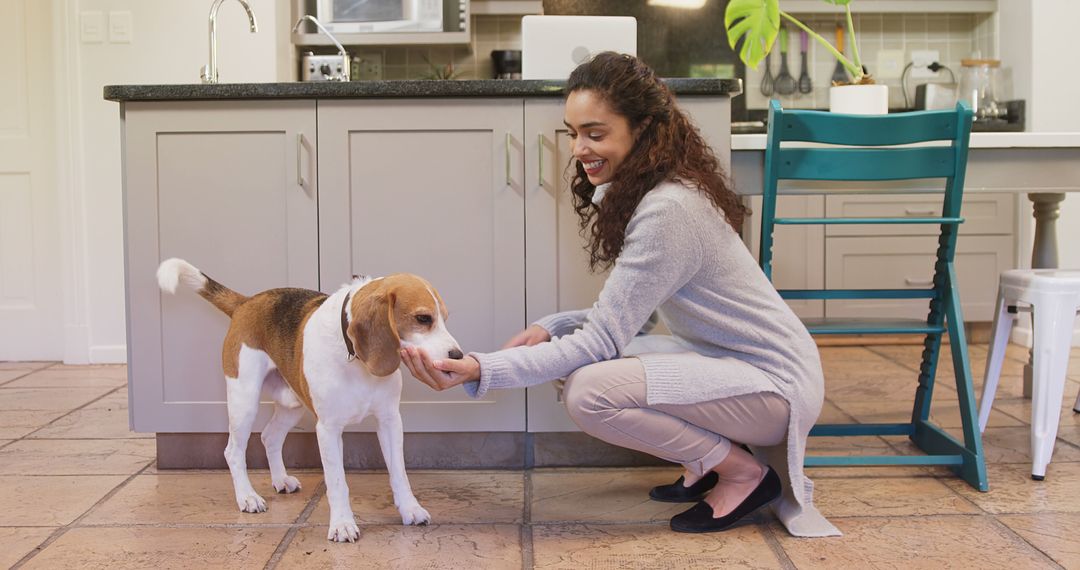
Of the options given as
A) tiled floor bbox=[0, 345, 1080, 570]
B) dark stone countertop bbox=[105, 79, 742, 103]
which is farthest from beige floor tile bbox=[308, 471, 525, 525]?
dark stone countertop bbox=[105, 79, 742, 103]

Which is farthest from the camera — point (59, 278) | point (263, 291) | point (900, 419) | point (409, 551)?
point (59, 278)

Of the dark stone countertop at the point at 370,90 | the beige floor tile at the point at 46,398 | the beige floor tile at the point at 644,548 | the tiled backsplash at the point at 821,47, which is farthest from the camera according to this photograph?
the tiled backsplash at the point at 821,47

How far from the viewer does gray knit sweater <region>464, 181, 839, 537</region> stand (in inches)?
81.7

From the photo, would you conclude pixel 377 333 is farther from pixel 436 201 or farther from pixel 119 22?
pixel 119 22

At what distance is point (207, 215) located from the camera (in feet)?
8.72

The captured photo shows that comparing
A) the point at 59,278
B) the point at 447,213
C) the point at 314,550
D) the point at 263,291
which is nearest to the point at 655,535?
the point at 314,550

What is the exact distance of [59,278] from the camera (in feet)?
15.8

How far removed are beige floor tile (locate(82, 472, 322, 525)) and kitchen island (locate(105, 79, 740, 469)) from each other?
23 cm

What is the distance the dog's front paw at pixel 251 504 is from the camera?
2.37 metres

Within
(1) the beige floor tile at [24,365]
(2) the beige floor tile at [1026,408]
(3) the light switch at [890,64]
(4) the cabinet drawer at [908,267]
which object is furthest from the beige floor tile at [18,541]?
(3) the light switch at [890,64]

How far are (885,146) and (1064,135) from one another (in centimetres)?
47

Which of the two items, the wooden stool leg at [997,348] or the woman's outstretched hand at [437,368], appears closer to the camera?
the woman's outstretched hand at [437,368]

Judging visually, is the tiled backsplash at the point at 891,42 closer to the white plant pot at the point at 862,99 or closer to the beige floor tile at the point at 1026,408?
the beige floor tile at the point at 1026,408

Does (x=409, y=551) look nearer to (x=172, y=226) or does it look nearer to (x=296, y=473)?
(x=296, y=473)
